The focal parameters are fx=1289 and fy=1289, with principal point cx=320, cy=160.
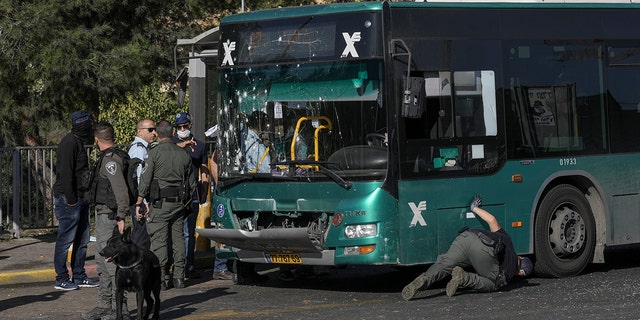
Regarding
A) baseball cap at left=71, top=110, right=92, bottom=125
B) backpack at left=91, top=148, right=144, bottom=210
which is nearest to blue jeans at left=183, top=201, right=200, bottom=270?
baseball cap at left=71, top=110, right=92, bottom=125

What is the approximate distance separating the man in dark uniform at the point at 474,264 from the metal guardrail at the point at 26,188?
19.7ft

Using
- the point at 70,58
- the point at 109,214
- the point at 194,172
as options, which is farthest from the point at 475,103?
the point at 70,58

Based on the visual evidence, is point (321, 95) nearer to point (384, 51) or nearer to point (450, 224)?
point (384, 51)

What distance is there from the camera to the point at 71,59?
75.2ft

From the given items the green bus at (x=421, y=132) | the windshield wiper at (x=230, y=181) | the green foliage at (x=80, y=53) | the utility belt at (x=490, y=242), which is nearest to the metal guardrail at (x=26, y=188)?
the windshield wiper at (x=230, y=181)

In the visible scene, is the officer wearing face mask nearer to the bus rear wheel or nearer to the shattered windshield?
the shattered windshield

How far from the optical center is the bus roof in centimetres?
1253

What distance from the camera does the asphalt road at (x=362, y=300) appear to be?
11273 mm

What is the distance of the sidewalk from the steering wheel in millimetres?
4163

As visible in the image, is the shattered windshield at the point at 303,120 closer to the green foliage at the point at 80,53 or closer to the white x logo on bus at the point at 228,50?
the white x logo on bus at the point at 228,50

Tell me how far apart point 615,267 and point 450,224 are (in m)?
3.20

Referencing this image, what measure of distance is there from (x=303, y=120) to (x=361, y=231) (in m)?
1.29

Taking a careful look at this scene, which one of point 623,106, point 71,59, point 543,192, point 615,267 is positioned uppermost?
point 71,59

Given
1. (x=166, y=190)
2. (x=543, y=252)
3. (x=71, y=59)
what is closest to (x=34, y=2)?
(x=71, y=59)
